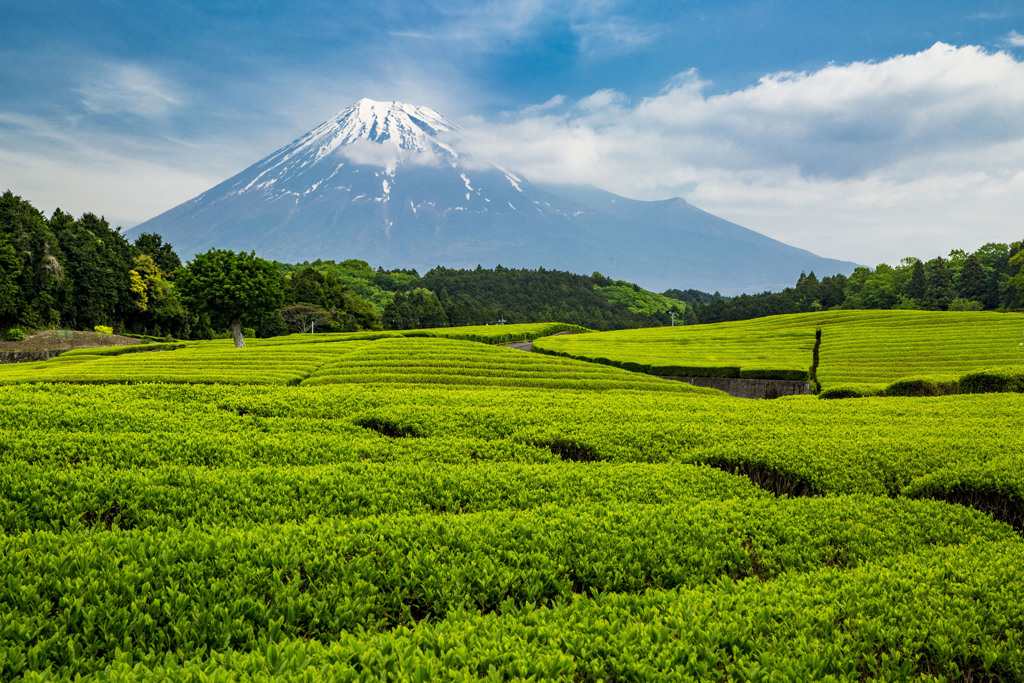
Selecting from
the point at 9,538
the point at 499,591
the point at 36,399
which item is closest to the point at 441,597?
the point at 499,591

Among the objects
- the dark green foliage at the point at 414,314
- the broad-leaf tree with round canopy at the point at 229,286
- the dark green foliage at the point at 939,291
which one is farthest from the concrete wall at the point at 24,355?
the dark green foliage at the point at 939,291

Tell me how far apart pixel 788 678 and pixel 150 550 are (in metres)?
5.05

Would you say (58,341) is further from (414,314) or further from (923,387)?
(923,387)

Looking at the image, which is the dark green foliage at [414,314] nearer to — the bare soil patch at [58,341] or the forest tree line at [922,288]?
the bare soil patch at [58,341]

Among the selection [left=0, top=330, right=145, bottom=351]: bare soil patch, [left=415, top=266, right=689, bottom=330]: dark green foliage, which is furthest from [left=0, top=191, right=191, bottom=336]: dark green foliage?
[left=415, top=266, right=689, bottom=330]: dark green foliage

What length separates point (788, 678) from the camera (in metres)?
3.43

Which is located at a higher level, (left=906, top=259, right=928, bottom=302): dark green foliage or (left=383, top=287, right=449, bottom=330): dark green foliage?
(left=906, top=259, right=928, bottom=302): dark green foliage

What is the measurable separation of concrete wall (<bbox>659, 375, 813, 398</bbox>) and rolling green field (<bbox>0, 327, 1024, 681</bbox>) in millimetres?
17297

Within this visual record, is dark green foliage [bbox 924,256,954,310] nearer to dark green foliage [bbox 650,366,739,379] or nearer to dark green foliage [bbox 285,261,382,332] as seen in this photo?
dark green foliage [bbox 650,366,739,379]

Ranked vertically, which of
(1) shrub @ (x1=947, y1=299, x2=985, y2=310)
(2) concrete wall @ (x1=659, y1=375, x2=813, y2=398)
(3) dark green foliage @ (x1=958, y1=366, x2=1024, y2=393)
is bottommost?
(2) concrete wall @ (x1=659, y1=375, x2=813, y2=398)

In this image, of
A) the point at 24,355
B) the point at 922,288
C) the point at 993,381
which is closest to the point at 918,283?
the point at 922,288

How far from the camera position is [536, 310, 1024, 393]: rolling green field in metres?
26.9

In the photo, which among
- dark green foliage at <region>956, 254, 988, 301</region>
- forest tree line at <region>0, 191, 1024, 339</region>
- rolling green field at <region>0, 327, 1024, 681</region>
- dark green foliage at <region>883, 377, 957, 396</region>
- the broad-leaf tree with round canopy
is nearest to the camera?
rolling green field at <region>0, 327, 1024, 681</region>

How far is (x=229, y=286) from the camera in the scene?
34.5 m
